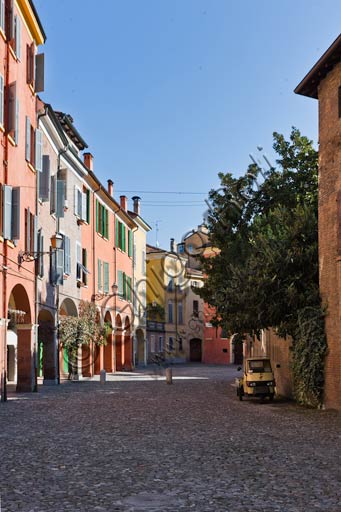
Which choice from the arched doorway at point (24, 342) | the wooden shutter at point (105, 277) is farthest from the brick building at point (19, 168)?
the wooden shutter at point (105, 277)

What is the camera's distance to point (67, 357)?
109 ft

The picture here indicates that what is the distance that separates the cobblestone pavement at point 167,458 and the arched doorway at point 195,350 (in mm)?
49794

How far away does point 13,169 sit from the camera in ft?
70.2

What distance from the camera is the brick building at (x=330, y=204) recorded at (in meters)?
18.0

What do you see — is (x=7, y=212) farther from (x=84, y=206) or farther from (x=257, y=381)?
(x=84, y=206)

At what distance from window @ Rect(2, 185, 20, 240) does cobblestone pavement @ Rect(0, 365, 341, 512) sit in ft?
15.9

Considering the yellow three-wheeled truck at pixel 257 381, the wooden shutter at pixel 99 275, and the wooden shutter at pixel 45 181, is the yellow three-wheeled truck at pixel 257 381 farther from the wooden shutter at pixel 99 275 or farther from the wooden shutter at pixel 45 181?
the wooden shutter at pixel 99 275

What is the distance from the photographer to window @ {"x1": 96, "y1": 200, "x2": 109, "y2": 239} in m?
38.4

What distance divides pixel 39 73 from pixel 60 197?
5.21m

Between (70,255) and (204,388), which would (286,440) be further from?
(70,255)

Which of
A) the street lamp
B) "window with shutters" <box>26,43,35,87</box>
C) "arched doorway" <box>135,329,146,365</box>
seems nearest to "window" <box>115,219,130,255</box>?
"arched doorway" <box>135,329,146,365</box>

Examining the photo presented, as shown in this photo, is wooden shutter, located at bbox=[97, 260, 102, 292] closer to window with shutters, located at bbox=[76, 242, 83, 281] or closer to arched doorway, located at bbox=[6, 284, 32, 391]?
window with shutters, located at bbox=[76, 242, 83, 281]

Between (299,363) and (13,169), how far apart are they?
400 inches

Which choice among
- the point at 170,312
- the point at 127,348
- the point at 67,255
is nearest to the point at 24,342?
the point at 67,255
